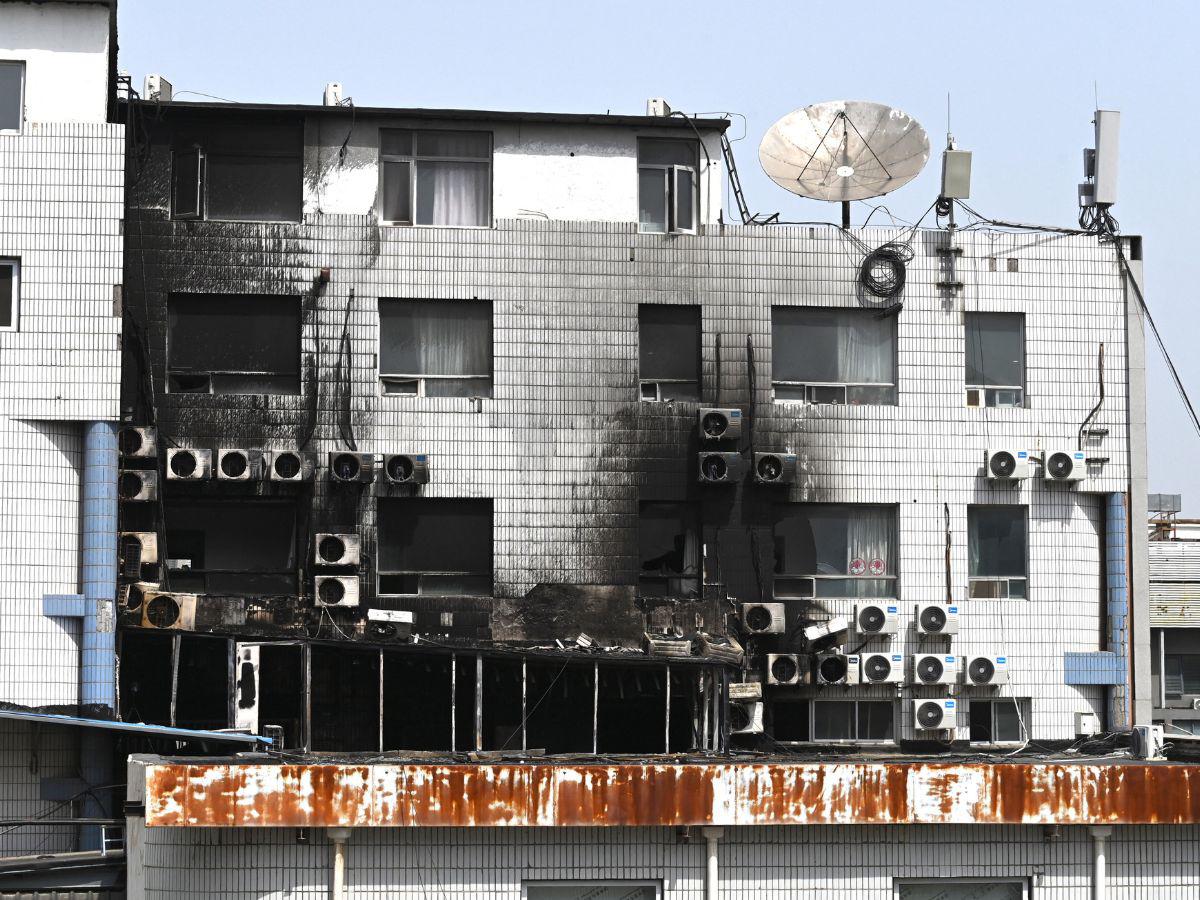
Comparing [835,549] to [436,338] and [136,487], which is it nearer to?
[436,338]

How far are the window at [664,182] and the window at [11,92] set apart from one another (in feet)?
31.0

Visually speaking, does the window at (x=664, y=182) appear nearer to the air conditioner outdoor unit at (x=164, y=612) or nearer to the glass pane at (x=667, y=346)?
the glass pane at (x=667, y=346)

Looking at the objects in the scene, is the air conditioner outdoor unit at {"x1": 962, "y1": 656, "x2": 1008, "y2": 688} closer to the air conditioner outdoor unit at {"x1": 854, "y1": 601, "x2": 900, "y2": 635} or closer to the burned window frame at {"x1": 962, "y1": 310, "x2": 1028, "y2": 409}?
the air conditioner outdoor unit at {"x1": 854, "y1": 601, "x2": 900, "y2": 635}

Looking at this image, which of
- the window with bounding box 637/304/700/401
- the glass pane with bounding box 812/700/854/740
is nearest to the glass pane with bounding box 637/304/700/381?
the window with bounding box 637/304/700/401

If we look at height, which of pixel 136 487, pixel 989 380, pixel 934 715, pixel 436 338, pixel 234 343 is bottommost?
pixel 934 715

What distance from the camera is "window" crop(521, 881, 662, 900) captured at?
18.2 m

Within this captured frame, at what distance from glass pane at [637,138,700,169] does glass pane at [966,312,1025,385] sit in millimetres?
5140

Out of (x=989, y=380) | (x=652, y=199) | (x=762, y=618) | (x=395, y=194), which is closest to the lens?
(x=762, y=618)

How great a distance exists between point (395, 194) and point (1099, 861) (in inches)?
605

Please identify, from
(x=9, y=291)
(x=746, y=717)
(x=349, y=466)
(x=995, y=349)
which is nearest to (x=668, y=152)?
(x=995, y=349)

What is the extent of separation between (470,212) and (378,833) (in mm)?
12999

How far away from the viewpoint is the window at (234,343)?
27.9 metres

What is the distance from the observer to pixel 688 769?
17.9 m

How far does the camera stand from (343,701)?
1070 inches
